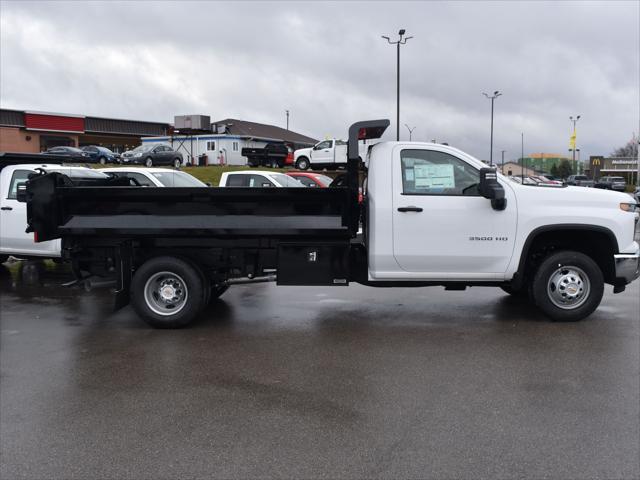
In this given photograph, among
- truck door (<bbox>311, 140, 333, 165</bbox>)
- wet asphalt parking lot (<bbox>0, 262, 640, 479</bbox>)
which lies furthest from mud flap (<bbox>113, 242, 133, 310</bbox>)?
truck door (<bbox>311, 140, 333, 165</bbox>)

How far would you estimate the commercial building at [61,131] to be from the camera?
58.6m

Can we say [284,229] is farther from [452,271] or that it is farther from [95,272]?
[95,272]

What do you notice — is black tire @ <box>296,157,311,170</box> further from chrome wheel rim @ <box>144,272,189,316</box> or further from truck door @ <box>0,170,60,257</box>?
chrome wheel rim @ <box>144,272,189,316</box>

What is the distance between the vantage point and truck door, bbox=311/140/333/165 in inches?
1447

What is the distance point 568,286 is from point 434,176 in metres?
2.06

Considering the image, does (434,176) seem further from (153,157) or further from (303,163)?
(153,157)

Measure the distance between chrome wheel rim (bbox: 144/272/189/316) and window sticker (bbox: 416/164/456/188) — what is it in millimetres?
3041

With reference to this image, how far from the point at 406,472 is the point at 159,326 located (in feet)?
14.4

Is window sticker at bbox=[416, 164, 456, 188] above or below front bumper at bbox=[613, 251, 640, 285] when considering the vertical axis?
above

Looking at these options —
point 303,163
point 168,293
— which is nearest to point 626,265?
point 168,293

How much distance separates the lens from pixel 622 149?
125 meters

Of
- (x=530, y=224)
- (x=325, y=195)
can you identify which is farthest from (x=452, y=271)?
(x=325, y=195)

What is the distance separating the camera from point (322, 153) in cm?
3709

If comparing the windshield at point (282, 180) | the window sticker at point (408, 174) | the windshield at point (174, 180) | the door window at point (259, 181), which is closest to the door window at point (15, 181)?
the windshield at point (174, 180)
